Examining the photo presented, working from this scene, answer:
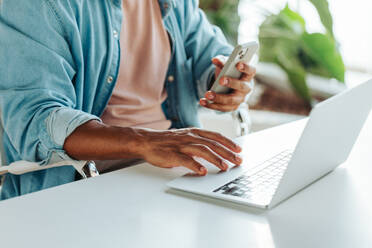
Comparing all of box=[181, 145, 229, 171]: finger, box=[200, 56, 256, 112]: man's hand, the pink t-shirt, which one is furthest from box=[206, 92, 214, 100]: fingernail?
box=[181, 145, 229, 171]: finger

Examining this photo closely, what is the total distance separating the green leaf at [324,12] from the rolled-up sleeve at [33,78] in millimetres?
1327

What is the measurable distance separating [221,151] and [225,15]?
184cm

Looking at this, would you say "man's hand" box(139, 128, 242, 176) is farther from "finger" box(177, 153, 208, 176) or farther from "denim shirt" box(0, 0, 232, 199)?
"denim shirt" box(0, 0, 232, 199)

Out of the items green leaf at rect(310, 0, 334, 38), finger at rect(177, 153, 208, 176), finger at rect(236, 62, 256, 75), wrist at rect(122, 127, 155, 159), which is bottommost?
wrist at rect(122, 127, 155, 159)

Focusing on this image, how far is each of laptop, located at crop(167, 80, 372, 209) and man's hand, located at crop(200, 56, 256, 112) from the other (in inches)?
12.0

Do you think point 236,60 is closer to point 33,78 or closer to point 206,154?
point 206,154

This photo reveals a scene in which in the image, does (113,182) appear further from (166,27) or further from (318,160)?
(166,27)

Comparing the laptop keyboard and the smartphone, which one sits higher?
the smartphone

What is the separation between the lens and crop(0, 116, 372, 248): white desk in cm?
60

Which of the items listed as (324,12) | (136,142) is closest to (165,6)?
(136,142)

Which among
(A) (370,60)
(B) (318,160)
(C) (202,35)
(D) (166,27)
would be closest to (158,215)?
(B) (318,160)

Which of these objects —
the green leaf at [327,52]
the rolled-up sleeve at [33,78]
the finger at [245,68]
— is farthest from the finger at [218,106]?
→ the green leaf at [327,52]

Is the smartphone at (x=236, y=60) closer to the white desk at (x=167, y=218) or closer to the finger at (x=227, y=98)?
the finger at (x=227, y=98)

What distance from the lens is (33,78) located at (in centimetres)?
98
